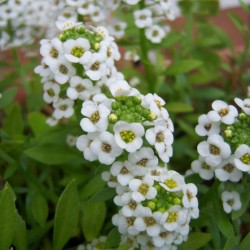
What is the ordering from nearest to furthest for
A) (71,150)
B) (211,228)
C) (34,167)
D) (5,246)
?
(5,246), (211,228), (71,150), (34,167)

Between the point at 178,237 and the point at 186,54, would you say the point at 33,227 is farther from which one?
the point at 186,54

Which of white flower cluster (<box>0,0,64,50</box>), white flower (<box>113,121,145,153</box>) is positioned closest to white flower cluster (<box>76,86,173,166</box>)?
white flower (<box>113,121,145,153</box>)

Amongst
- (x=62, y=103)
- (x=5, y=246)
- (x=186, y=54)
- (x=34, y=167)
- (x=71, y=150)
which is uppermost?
(x=62, y=103)

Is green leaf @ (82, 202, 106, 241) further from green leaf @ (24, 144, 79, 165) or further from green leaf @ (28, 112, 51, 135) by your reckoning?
green leaf @ (28, 112, 51, 135)

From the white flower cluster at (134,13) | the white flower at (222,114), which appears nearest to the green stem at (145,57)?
the white flower cluster at (134,13)

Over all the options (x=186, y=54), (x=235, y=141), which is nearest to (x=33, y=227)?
(x=235, y=141)

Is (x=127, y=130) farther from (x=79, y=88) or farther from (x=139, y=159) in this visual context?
(x=79, y=88)

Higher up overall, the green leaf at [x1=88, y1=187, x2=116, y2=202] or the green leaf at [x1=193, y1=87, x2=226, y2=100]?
the green leaf at [x1=88, y1=187, x2=116, y2=202]
